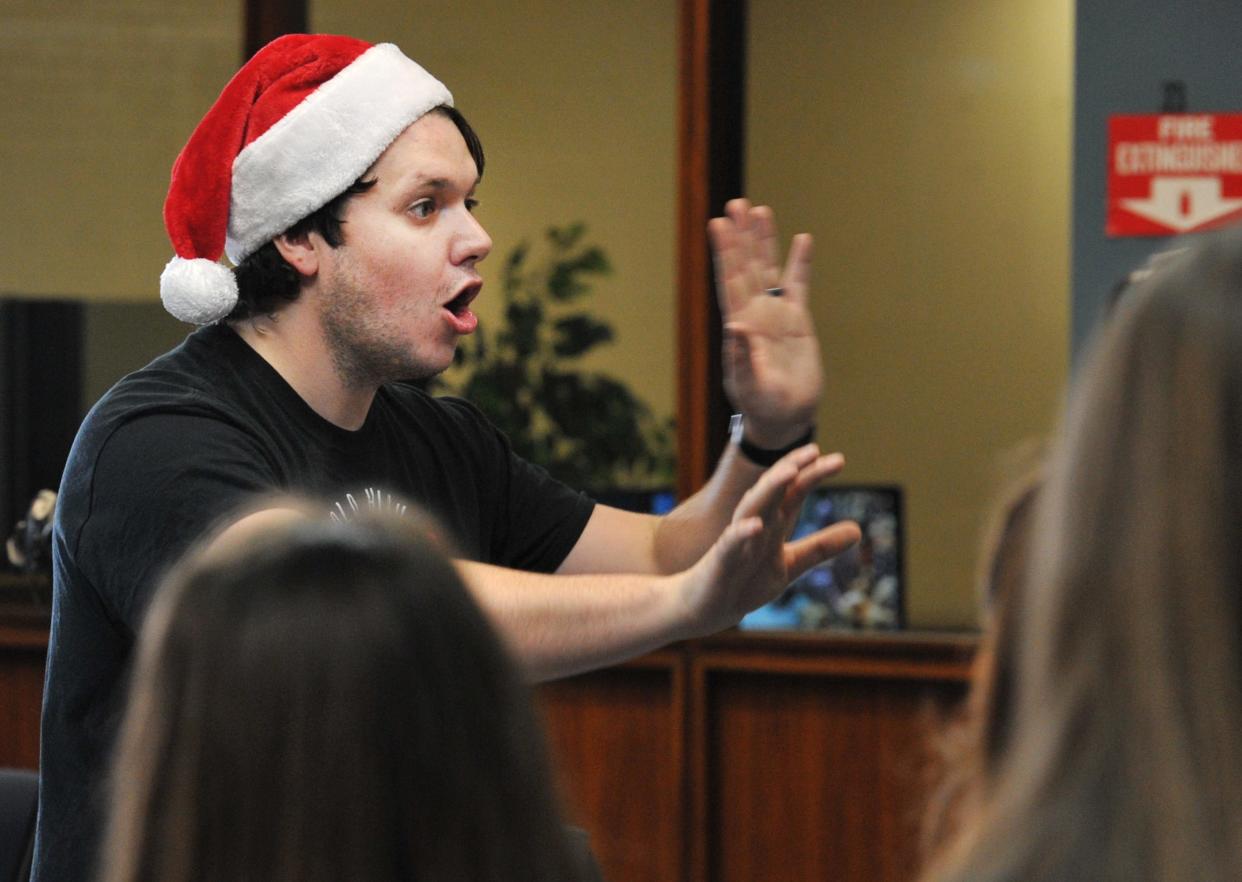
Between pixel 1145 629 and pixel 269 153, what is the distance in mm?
1607

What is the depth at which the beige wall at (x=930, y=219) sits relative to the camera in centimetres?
396

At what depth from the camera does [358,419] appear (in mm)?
2088

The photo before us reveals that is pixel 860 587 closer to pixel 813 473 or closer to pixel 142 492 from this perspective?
pixel 813 473

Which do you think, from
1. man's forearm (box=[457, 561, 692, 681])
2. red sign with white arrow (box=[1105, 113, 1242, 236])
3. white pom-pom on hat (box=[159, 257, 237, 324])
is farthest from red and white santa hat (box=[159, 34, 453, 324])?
red sign with white arrow (box=[1105, 113, 1242, 236])

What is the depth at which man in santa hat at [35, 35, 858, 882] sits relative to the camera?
1727mm

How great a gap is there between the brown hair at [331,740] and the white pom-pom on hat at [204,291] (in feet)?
4.28

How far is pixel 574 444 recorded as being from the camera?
13.6 ft

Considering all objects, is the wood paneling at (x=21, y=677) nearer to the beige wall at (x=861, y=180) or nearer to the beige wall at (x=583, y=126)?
the beige wall at (x=861, y=180)

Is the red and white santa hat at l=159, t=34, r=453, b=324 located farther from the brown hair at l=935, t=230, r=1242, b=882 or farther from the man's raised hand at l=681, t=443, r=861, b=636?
Answer: the brown hair at l=935, t=230, r=1242, b=882

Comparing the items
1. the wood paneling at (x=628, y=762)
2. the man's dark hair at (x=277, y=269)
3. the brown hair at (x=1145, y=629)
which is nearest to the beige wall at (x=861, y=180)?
the wood paneling at (x=628, y=762)

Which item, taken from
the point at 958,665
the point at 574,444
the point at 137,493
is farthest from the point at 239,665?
the point at 574,444

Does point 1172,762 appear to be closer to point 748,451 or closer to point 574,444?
point 748,451

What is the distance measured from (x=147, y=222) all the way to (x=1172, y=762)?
13.1 feet

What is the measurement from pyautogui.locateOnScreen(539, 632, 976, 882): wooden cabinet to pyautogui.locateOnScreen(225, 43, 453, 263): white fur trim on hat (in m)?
1.76
